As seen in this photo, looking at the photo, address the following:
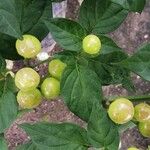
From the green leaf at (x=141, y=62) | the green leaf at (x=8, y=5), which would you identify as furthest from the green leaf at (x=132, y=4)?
the green leaf at (x=8, y=5)

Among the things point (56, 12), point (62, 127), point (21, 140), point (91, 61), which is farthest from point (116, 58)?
point (21, 140)

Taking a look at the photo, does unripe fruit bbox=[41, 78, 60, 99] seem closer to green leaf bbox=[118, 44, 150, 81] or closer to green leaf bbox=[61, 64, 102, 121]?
green leaf bbox=[61, 64, 102, 121]

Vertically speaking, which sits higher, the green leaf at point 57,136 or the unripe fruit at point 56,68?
the unripe fruit at point 56,68

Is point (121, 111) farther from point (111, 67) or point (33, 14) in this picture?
point (33, 14)

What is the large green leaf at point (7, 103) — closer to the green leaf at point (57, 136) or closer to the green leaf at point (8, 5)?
the green leaf at point (57, 136)

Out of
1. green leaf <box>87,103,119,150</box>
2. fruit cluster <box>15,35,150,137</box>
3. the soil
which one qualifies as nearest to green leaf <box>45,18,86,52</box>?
fruit cluster <box>15,35,150,137</box>

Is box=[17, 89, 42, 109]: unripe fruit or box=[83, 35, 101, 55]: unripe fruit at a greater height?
box=[83, 35, 101, 55]: unripe fruit

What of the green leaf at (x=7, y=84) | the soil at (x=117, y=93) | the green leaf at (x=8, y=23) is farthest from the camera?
the soil at (x=117, y=93)

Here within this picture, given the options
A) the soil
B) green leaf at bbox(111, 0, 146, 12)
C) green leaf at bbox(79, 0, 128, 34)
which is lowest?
the soil

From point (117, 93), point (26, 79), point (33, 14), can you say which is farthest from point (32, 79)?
point (117, 93)
